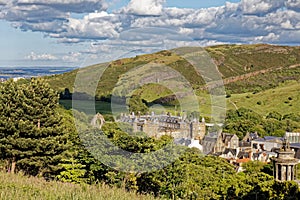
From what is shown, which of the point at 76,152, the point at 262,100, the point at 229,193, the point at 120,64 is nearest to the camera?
the point at 229,193

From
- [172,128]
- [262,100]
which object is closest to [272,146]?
[172,128]

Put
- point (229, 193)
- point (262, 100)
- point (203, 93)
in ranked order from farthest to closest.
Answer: point (262, 100) < point (203, 93) < point (229, 193)

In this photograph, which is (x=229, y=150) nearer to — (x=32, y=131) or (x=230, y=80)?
(x=32, y=131)

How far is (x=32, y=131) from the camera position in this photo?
83.0 ft

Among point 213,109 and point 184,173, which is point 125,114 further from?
point 184,173

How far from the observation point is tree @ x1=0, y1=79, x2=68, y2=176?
25000 mm

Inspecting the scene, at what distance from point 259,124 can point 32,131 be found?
78.6 metres

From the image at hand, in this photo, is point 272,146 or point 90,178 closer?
point 90,178

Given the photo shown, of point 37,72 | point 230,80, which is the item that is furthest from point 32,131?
point 230,80

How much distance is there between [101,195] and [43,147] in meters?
17.5

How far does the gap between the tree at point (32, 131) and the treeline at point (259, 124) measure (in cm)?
6301

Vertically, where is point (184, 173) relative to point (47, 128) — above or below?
below

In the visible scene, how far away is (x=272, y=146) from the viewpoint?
76.2m

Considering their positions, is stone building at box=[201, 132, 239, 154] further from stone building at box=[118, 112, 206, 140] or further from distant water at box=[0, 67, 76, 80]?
distant water at box=[0, 67, 76, 80]
